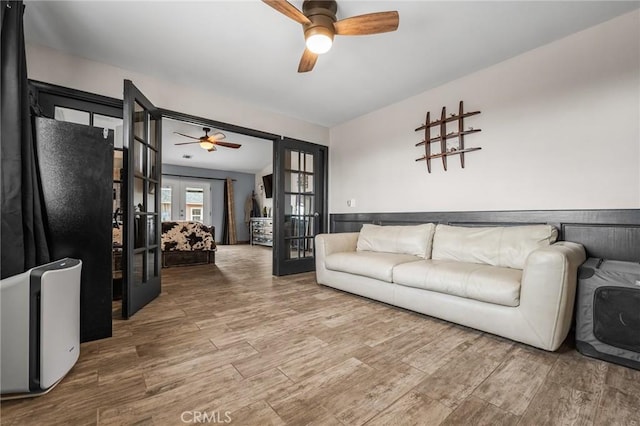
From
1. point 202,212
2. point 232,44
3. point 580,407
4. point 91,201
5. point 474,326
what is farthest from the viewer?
point 202,212

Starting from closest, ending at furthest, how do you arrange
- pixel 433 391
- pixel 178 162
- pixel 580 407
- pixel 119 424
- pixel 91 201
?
pixel 119 424, pixel 580 407, pixel 433 391, pixel 91 201, pixel 178 162

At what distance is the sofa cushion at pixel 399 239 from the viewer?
2904 mm

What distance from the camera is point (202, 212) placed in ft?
27.9

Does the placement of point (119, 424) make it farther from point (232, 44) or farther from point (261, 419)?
point (232, 44)

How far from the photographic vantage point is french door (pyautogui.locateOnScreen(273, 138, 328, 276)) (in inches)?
155

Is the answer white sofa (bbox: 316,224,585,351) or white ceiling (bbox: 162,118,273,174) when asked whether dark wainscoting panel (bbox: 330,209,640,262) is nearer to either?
white sofa (bbox: 316,224,585,351)

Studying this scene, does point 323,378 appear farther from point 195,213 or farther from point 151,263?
point 195,213

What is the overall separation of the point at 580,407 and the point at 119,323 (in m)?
2.96

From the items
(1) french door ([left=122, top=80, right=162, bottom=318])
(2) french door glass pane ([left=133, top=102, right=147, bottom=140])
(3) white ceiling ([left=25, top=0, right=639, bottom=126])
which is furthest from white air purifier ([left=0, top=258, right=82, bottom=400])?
(3) white ceiling ([left=25, top=0, right=639, bottom=126])

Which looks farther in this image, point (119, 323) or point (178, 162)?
point (178, 162)

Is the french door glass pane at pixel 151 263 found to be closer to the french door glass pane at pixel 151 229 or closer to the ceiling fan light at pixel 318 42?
the french door glass pane at pixel 151 229

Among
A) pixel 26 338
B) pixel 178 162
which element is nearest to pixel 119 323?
pixel 26 338

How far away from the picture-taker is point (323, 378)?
143 centimetres

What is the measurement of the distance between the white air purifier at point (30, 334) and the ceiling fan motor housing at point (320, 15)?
216 centimetres
